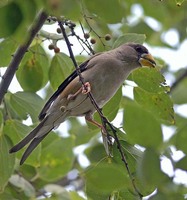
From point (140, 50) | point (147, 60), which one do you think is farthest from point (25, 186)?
point (140, 50)

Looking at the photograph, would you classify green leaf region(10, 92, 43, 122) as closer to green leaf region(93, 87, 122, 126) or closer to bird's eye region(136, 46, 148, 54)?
green leaf region(93, 87, 122, 126)

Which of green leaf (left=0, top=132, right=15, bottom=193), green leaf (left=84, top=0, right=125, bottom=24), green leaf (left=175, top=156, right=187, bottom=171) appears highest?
green leaf (left=84, top=0, right=125, bottom=24)

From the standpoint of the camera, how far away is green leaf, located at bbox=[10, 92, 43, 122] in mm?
3348

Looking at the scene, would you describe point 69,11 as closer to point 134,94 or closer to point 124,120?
A: point 124,120

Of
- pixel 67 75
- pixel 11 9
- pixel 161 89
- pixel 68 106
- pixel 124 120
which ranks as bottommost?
pixel 68 106

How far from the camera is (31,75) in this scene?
336cm

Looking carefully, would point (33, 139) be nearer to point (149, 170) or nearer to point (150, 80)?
point (150, 80)

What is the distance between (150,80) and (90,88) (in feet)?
3.08

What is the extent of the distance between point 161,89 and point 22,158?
1050 millimetres

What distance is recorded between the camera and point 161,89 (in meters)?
2.75

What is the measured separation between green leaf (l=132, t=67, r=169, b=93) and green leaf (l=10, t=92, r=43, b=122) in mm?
775

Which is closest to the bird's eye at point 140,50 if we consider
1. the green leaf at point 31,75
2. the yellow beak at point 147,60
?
the yellow beak at point 147,60

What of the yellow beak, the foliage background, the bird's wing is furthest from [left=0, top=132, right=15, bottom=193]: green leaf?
the yellow beak

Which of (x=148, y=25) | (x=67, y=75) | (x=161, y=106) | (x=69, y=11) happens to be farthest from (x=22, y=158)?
(x=69, y=11)
